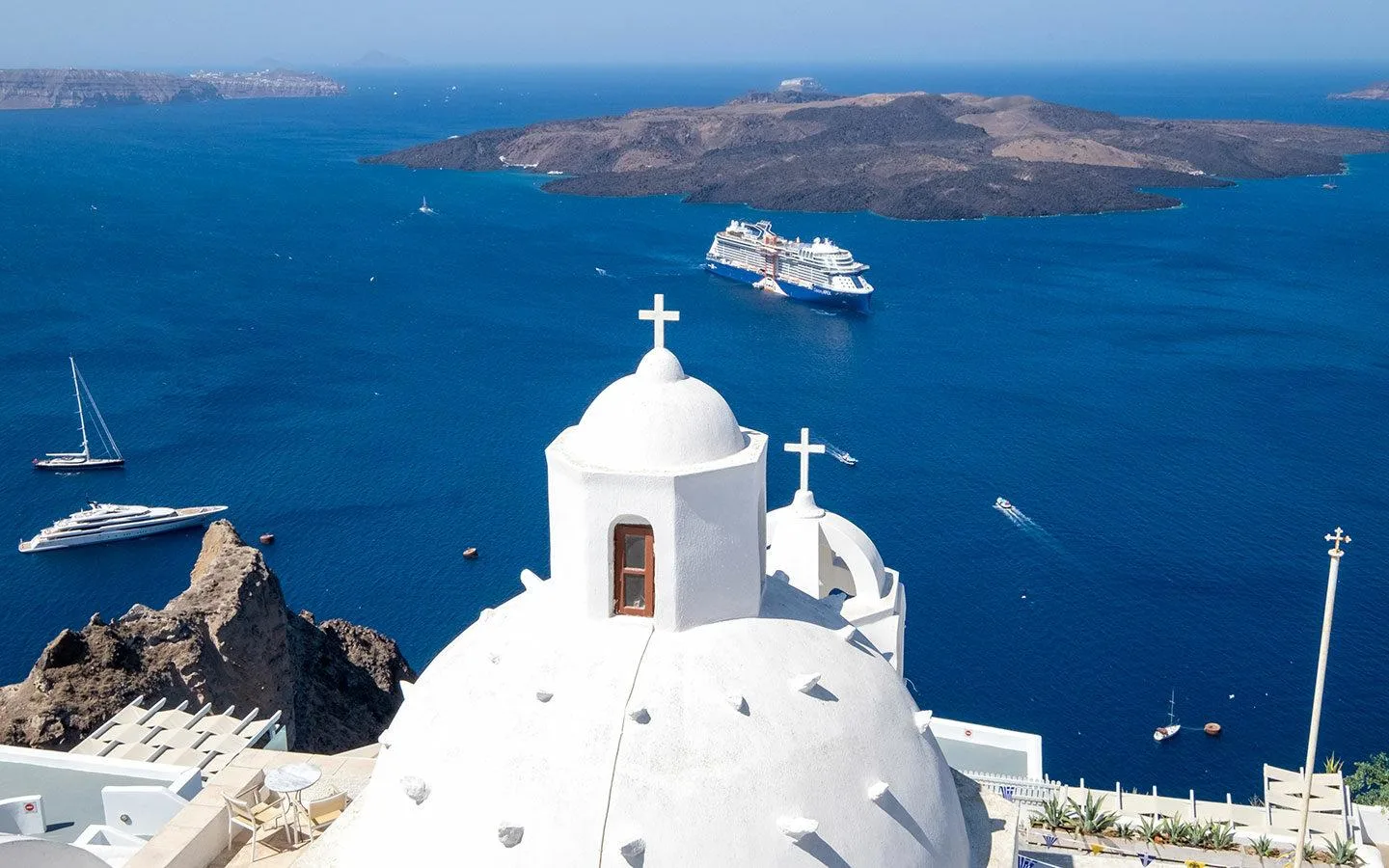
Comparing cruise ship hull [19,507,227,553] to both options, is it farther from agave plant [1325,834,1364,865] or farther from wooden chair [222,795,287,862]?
agave plant [1325,834,1364,865]

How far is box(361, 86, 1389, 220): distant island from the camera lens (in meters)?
122

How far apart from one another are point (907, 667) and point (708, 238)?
7244 cm

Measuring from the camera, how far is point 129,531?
47.4m

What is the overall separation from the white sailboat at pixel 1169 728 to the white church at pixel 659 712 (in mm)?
24270

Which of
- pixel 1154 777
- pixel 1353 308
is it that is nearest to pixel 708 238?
pixel 1353 308

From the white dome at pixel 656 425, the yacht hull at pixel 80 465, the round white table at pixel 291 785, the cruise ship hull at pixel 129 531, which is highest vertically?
the white dome at pixel 656 425

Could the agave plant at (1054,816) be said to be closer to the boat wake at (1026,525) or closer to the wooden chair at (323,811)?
the wooden chair at (323,811)

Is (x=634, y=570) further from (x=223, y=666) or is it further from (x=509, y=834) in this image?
(x=223, y=666)

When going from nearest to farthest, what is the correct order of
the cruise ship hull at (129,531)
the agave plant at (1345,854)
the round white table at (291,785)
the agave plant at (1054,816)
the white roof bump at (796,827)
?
1. the white roof bump at (796,827)
2. the round white table at (291,785)
3. the agave plant at (1345,854)
4. the agave plant at (1054,816)
5. the cruise ship hull at (129,531)

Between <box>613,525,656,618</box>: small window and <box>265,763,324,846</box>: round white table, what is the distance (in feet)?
12.5

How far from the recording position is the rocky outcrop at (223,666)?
2353cm

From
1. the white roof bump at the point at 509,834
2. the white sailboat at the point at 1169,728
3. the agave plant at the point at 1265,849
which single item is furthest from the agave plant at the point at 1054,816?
the white sailboat at the point at 1169,728


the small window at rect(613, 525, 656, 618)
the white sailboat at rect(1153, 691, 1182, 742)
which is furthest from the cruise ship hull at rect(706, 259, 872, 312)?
the small window at rect(613, 525, 656, 618)

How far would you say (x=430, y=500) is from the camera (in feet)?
164
